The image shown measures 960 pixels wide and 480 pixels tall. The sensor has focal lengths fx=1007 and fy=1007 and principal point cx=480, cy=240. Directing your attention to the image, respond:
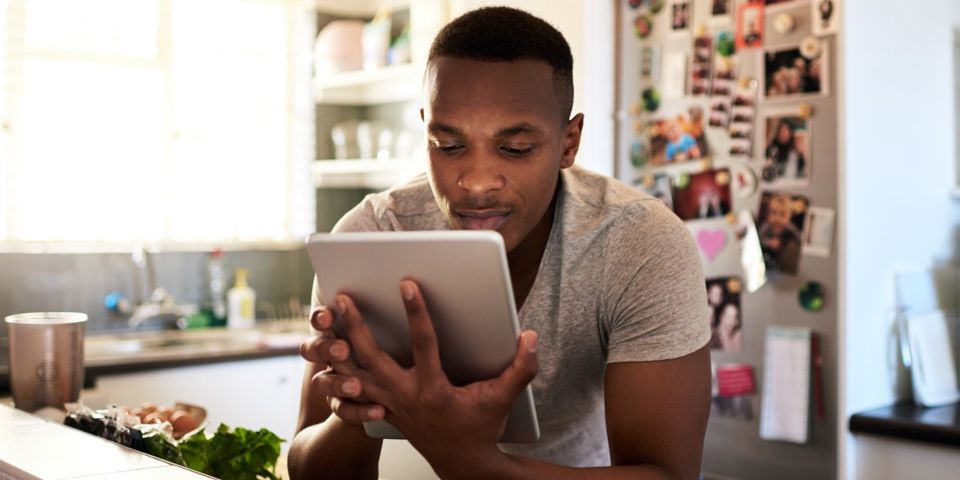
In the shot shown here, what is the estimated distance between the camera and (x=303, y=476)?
140cm

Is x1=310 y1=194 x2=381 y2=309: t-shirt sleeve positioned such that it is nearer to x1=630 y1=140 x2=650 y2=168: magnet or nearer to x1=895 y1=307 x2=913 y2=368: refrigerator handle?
x1=630 y1=140 x2=650 y2=168: magnet

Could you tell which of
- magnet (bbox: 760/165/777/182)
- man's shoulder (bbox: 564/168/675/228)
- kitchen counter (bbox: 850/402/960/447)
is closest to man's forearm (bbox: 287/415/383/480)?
man's shoulder (bbox: 564/168/675/228)

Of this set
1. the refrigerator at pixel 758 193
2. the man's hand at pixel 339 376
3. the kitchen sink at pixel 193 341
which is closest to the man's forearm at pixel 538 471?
the man's hand at pixel 339 376

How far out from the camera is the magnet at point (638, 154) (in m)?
2.90

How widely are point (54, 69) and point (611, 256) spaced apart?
272 centimetres

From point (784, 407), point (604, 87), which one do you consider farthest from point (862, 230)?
point (604, 87)

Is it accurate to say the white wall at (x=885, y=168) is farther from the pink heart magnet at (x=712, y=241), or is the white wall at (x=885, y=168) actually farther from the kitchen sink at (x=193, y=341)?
the kitchen sink at (x=193, y=341)

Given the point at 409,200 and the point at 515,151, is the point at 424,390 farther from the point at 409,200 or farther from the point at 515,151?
the point at 409,200

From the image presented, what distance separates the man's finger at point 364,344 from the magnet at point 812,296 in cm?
169

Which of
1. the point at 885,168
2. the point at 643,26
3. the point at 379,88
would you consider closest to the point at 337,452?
the point at 885,168

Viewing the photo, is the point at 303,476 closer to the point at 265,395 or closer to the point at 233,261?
the point at 265,395

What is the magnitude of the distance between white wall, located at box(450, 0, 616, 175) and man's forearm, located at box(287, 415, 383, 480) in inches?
65.0

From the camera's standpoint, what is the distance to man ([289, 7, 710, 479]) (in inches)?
42.4

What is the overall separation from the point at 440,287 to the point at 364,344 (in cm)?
10
